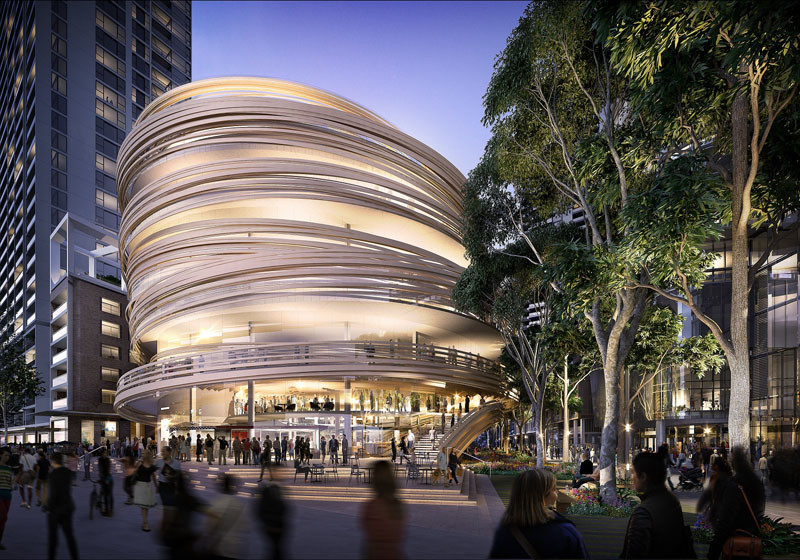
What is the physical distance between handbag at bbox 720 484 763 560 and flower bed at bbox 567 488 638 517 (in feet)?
31.2

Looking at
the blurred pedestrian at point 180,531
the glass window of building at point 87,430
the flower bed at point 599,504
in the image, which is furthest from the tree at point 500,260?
the glass window of building at point 87,430

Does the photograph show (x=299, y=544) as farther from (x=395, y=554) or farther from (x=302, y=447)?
(x=302, y=447)

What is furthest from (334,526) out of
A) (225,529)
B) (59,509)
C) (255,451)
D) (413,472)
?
(255,451)

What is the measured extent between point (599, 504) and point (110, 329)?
6138 centimetres

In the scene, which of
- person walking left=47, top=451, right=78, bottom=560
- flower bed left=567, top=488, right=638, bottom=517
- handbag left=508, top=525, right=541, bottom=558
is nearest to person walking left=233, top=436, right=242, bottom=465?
flower bed left=567, top=488, right=638, bottom=517

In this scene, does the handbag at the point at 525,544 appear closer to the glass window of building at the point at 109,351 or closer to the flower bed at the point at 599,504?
the flower bed at the point at 599,504

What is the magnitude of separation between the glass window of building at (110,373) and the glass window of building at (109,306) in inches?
241

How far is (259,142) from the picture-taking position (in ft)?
123

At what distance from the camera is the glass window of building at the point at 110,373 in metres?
63.7

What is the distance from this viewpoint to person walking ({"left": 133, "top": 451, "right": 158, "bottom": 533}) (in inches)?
539

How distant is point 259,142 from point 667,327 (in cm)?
2572

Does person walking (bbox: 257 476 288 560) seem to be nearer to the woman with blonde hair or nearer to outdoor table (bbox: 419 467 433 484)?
the woman with blonde hair

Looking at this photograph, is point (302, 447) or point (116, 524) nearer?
point (116, 524)

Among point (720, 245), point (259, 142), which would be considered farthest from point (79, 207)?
point (720, 245)
